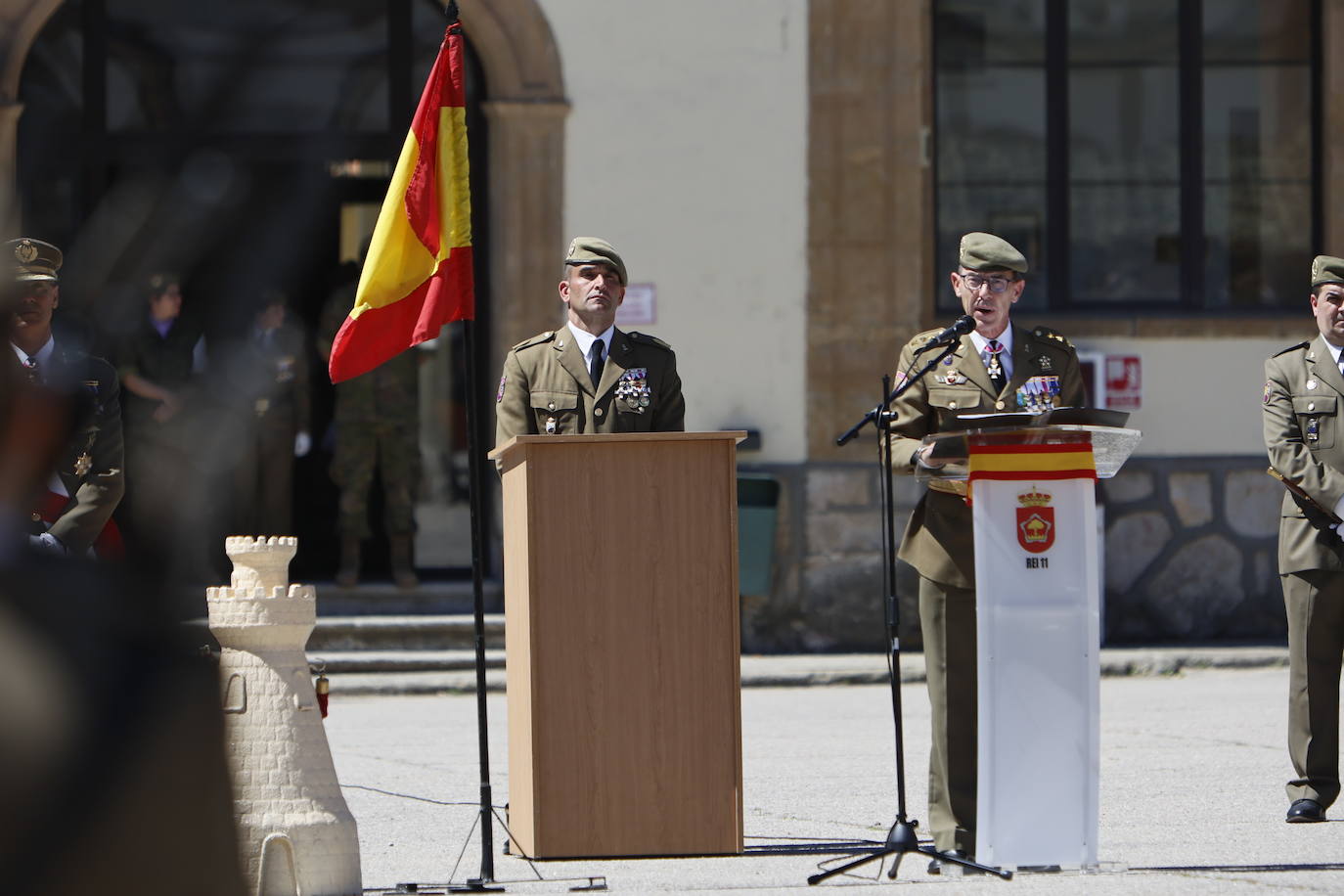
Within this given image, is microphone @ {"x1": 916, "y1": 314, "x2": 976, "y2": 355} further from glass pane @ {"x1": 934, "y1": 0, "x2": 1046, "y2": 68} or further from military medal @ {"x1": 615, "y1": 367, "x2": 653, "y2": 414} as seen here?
glass pane @ {"x1": 934, "y1": 0, "x2": 1046, "y2": 68}

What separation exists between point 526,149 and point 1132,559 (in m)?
4.49

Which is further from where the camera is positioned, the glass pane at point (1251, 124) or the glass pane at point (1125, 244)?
the glass pane at point (1251, 124)

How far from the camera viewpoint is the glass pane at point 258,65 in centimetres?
1307

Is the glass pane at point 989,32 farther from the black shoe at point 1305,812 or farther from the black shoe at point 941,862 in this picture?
the black shoe at point 941,862

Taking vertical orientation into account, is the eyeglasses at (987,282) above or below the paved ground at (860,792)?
above

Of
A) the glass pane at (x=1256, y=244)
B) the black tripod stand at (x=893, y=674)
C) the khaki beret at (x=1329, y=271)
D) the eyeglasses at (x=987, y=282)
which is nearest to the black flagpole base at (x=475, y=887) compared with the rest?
the black tripod stand at (x=893, y=674)

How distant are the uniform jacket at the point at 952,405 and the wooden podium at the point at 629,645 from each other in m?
0.62

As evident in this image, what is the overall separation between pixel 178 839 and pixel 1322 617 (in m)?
5.81

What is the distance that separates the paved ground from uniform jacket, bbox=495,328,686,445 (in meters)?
1.37

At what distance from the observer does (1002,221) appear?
13273 mm

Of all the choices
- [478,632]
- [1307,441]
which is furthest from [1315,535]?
[478,632]

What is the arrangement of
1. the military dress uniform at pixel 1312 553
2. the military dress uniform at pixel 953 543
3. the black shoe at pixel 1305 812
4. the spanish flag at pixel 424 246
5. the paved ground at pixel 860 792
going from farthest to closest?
the military dress uniform at pixel 1312 553
the black shoe at pixel 1305 812
the spanish flag at pixel 424 246
the military dress uniform at pixel 953 543
the paved ground at pixel 860 792

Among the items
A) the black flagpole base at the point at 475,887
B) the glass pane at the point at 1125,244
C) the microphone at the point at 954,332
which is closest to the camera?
the black flagpole base at the point at 475,887

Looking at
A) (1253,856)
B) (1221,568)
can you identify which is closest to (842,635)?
(1221,568)
